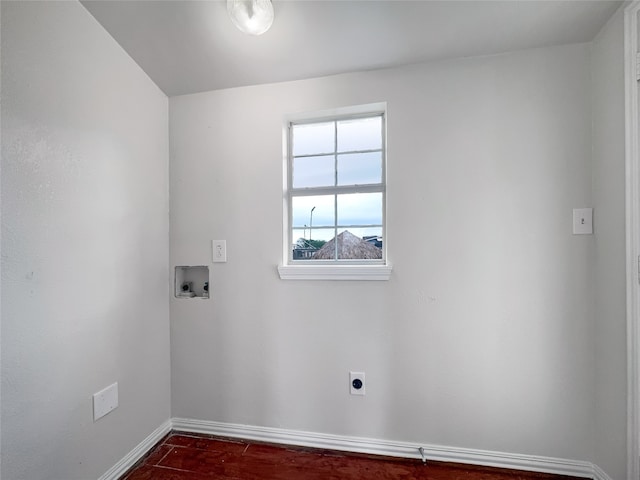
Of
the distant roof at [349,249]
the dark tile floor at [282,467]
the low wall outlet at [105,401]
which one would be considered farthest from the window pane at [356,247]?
the low wall outlet at [105,401]

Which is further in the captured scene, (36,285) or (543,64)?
(543,64)

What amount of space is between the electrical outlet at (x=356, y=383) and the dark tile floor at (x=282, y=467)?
33 cm

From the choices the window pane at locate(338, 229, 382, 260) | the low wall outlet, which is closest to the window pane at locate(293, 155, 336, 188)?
the window pane at locate(338, 229, 382, 260)

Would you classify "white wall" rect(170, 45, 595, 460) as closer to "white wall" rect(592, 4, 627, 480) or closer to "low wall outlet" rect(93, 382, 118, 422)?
"white wall" rect(592, 4, 627, 480)

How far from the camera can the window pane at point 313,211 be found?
166 cm

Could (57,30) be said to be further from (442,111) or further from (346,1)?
(442,111)

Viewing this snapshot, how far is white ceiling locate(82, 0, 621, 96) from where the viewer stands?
119cm

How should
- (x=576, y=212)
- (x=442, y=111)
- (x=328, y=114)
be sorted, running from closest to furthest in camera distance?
(x=576, y=212) < (x=442, y=111) < (x=328, y=114)

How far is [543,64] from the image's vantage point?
133 centimetres

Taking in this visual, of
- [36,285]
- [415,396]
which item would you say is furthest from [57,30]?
[415,396]

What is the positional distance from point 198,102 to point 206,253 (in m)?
0.97

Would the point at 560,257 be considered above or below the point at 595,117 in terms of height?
below

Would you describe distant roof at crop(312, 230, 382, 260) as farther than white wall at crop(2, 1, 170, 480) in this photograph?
Yes

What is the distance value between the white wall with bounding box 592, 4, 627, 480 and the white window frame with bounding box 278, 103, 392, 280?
98 cm
